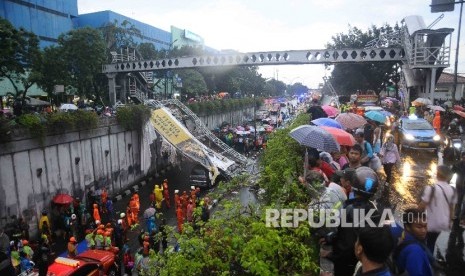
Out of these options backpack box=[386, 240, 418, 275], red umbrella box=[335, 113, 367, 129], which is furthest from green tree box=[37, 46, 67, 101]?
backpack box=[386, 240, 418, 275]

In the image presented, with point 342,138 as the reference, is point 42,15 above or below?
above

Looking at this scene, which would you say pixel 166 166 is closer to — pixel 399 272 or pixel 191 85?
pixel 191 85

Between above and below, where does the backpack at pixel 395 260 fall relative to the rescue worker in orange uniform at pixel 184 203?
above

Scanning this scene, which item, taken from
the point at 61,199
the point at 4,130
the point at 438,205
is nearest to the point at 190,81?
the point at 61,199

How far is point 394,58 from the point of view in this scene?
29906 mm

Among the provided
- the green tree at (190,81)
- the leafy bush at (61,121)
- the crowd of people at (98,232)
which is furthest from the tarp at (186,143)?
the green tree at (190,81)

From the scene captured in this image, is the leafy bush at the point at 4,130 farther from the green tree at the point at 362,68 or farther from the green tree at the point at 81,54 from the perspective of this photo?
the green tree at the point at 362,68

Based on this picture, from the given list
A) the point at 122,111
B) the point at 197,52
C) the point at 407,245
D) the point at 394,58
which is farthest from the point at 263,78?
the point at 407,245

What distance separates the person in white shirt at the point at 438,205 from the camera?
16.8 ft

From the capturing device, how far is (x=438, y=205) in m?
5.17

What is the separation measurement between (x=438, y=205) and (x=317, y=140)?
267cm

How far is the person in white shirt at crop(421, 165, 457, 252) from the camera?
202 inches

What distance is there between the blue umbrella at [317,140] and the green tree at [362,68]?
37.2 meters

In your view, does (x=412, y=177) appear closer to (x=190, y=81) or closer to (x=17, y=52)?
(x=17, y=52)
